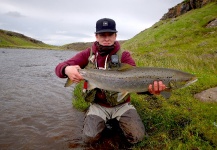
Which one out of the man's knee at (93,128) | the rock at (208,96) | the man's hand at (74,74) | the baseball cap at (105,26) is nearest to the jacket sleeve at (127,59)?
the baseball cap at (105,26)

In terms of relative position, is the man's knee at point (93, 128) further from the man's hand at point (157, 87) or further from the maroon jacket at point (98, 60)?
the man's hand at point (157, 87)

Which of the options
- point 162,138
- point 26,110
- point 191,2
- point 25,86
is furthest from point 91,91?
Result: point 191,2

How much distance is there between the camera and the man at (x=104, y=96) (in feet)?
Answer: 16.7

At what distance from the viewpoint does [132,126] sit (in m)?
5.12

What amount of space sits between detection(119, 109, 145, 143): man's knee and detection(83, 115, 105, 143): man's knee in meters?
0.56

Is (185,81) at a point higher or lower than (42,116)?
higher

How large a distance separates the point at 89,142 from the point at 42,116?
2.71m

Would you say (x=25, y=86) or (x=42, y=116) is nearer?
(x=42, y=116)

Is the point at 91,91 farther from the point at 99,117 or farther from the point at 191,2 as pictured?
the point at 191,2

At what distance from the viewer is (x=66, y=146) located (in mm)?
5137

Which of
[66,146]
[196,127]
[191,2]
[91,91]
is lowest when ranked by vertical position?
[66,146]

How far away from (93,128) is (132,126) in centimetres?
97

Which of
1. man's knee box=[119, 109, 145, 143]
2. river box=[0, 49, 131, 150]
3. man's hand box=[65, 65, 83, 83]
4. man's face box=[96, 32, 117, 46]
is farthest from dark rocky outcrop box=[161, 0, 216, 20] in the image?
man's hand box=[65, 65, 83, 83]

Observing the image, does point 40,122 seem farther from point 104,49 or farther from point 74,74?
point 104,49
